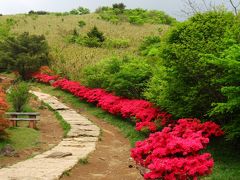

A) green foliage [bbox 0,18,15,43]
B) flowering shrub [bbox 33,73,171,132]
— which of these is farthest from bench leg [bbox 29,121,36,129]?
green foliage [bbox 0,18,15,43]

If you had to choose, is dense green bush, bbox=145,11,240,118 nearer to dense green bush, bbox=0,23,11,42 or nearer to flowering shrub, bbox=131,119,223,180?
flowering shrub, bbox=131,119,223,180

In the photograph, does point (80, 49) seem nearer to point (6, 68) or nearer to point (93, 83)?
point (6, 68)

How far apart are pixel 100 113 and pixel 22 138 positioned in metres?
6.04

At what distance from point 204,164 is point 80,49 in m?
27.1

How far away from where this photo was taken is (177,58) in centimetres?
1152

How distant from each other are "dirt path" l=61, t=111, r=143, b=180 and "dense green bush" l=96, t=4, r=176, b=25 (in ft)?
124

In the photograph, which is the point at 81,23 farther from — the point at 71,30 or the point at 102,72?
the point at 102,72

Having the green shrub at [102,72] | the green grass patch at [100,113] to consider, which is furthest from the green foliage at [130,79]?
the green grass patch at [100,113]

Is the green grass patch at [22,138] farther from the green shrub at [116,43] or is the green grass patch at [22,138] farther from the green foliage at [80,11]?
the green foliage at [80,11]

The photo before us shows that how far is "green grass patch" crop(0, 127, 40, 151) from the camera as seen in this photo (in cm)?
1210

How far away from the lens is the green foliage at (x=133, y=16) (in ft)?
168

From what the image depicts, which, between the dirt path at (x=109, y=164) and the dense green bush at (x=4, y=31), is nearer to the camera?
the dirt path at (x=109, y=164)

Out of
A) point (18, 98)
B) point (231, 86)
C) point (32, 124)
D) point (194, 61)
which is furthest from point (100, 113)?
point (231, 86)

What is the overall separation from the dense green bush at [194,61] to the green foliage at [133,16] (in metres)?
38.1
